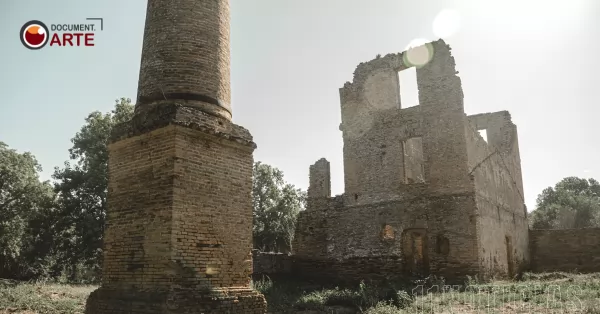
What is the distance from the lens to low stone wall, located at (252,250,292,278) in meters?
15.9

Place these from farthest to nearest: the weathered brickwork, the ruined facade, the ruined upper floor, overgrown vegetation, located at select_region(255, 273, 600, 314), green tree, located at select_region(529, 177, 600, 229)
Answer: green tree, located at select_region(529, 177, 600, 229), the ruined upper floor, the ruined facade, overgrown vegetation, located at select_region(255, 273, 600, 314), the weathered brickwork

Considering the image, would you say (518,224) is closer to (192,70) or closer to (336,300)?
(336,300)

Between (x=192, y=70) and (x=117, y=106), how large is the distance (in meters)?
21.9

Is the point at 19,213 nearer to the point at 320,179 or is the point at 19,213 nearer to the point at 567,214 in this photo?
the point at 320,179

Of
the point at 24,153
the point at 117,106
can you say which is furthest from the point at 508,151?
the point at 24,153

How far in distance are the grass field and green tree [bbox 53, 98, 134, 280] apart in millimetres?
10128

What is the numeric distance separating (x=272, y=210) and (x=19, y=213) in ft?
61.7

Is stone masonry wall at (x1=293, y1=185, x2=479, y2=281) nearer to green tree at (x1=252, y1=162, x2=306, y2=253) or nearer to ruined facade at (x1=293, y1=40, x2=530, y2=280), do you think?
ruined facade at (x1=293, y1=40, x2=530, y2=280)

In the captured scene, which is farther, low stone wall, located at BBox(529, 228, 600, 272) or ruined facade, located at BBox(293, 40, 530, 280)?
low stone wall, located at BBox(529, 228, 600, 272)

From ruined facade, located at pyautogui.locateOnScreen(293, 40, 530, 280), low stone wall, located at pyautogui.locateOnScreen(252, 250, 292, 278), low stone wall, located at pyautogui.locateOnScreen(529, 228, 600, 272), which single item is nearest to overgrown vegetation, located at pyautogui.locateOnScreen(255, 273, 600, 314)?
ruined facade, located at pyautogui.locateOnScreen(293, 40, 530, 280)

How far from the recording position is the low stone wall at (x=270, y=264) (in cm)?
1585

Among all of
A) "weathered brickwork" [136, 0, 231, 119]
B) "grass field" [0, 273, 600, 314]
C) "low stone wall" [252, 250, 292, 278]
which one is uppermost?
"weathered brickwork" [136, 0, 231, 119]

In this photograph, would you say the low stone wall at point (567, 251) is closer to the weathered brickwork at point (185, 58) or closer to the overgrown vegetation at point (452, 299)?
the overgrown vegetation at point (452, 299)

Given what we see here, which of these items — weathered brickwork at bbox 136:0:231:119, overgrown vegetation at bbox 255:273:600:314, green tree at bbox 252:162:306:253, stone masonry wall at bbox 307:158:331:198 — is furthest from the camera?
green tree at bbox 252:162:306:253
